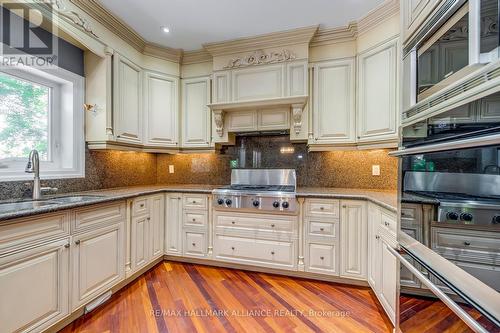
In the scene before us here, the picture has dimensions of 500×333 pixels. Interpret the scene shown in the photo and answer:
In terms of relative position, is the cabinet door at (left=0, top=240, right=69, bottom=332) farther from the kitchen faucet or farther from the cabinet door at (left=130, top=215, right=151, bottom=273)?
the cabinet door at (left=130, top=215, right=151, bottom=273)

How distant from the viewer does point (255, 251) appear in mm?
2420

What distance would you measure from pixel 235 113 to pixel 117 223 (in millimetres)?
1667

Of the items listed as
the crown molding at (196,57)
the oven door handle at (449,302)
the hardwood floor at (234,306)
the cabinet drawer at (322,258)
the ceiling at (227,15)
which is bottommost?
the hardwood floor at (234,306)

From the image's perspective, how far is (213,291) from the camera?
2.11 m

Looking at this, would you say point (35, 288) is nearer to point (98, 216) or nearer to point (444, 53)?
point (98, 216)

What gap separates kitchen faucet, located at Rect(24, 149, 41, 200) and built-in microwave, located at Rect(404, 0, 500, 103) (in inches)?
98.5

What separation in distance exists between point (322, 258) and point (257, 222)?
0.71 m

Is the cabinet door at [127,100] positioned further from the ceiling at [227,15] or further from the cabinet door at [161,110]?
the ceiling at [227,15]

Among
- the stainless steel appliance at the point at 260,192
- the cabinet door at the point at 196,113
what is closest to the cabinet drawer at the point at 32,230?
the stainless steel appliance at the point at 260,192

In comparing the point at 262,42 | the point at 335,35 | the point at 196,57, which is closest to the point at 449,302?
the point at 335,35

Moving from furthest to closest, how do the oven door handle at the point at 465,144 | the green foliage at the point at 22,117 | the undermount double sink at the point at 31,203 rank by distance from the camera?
1. the green foliage at the point at 22,117
2. the undermount double sink at the point at 31,203
3. the oven door handle at the point at 465,144

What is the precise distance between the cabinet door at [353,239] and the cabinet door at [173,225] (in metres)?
1.73

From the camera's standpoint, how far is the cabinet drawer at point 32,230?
49.6 inches

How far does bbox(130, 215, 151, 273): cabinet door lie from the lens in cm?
224
